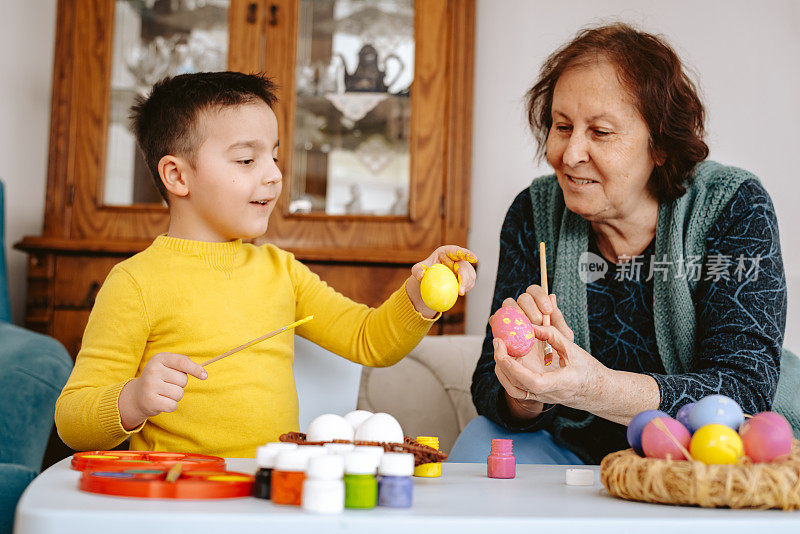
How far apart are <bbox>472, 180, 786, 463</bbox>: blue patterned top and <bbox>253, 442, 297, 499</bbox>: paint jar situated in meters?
0.65

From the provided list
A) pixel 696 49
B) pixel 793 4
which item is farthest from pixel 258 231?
pixel 793 4

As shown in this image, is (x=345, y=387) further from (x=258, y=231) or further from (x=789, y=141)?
(x=789, y=141)

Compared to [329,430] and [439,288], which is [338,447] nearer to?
[329,430]

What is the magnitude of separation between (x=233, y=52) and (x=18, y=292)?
1.09m

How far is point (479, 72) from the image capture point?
2717mm

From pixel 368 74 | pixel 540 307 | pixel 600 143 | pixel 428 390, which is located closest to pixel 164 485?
pixel 540 307

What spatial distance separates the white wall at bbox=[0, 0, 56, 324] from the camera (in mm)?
2469

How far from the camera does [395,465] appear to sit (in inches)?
26.2

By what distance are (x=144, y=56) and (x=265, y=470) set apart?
2299mm

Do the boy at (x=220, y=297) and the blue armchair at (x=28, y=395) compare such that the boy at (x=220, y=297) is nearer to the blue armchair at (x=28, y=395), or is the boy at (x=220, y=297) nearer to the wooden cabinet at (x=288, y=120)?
the blue armchair at (x=28, y=395)

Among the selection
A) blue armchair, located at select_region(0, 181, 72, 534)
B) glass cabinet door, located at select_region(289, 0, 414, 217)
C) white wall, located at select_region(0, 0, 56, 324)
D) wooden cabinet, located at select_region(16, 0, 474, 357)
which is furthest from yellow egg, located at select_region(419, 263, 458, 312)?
white wall, located at select_region(0, 0, 56, 324)

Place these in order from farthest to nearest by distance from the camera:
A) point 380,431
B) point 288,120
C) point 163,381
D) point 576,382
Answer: point 288,120 → point 576,382 → point 163,381 → point 380,431

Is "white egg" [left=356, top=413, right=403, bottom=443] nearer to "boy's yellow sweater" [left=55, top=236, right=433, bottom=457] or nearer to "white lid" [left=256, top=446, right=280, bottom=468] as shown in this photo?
"white lid" [left=256, top=446, right=280, bottom=468]

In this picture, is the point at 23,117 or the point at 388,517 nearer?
the point at 388,517
